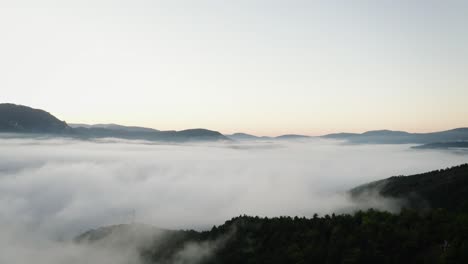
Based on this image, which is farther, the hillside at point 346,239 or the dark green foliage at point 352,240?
the hillside at point 346,239

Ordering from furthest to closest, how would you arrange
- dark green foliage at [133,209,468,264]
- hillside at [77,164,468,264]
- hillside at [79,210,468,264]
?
hillside at [77,164,468,264] → hillside at [79,210,468,264] → dark green foliage at [133,209,468,264]

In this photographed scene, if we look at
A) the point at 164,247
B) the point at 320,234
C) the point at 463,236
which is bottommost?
the point at 164,247

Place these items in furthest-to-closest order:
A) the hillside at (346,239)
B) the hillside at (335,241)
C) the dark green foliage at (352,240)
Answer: the hillside at (346,239), the hillside at (335,241), the dark green foliage at (352,240)

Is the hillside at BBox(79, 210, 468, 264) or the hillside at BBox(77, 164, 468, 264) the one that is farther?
the hillside at BBox(77, 164, 468, 264)

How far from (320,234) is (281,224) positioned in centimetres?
2449

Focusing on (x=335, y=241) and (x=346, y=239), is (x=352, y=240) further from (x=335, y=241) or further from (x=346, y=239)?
(x=335, y=241)

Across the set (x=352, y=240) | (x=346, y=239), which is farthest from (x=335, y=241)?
(x=352, y=240)

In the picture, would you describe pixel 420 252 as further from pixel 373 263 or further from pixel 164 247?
pixel 164 247

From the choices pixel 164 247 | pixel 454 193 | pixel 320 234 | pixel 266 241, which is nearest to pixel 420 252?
pixel 320 234

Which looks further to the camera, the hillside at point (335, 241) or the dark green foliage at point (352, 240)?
the hillside at point (335, 241)

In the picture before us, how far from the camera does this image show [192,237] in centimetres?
→ 18112

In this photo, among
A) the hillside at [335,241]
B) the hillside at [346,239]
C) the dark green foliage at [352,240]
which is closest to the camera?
the dark green foliage at [352,240]

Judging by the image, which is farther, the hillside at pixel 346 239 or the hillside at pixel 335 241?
the hillside at pixel 346 239

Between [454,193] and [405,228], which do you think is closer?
[405,228]
